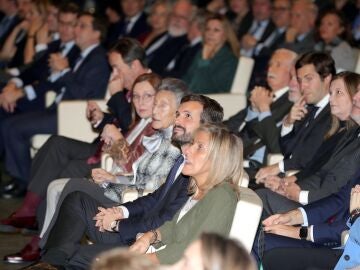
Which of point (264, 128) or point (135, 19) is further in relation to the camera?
point (135, 19)

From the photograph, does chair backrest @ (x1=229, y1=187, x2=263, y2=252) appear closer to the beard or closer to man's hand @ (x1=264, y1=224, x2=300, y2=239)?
man's hand @ (x1=264, y1=224, x2=300, y2=239)

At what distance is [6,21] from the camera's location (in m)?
10.1

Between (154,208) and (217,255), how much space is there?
2124 millimetres

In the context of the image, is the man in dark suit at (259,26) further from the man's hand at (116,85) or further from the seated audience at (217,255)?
the seated audience at (217,255)

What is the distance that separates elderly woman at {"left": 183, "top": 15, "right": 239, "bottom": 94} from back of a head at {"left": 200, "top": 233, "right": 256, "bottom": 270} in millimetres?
4884

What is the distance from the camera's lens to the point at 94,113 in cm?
636

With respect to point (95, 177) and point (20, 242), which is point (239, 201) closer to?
point (95, 177)

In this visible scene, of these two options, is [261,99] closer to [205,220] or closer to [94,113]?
[94,113]

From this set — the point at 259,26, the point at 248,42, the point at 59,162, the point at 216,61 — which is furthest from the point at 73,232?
the point at 259,26

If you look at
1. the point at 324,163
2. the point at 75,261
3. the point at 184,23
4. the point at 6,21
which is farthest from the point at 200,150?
the point at 6,21

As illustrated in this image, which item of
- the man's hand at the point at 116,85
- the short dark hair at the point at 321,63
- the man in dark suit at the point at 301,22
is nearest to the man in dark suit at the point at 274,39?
the man in dark suit at the point at 301,22

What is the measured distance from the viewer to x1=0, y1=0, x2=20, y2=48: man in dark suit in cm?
977

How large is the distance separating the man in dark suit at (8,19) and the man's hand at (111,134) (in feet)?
14.1

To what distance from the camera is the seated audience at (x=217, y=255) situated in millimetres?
2506
